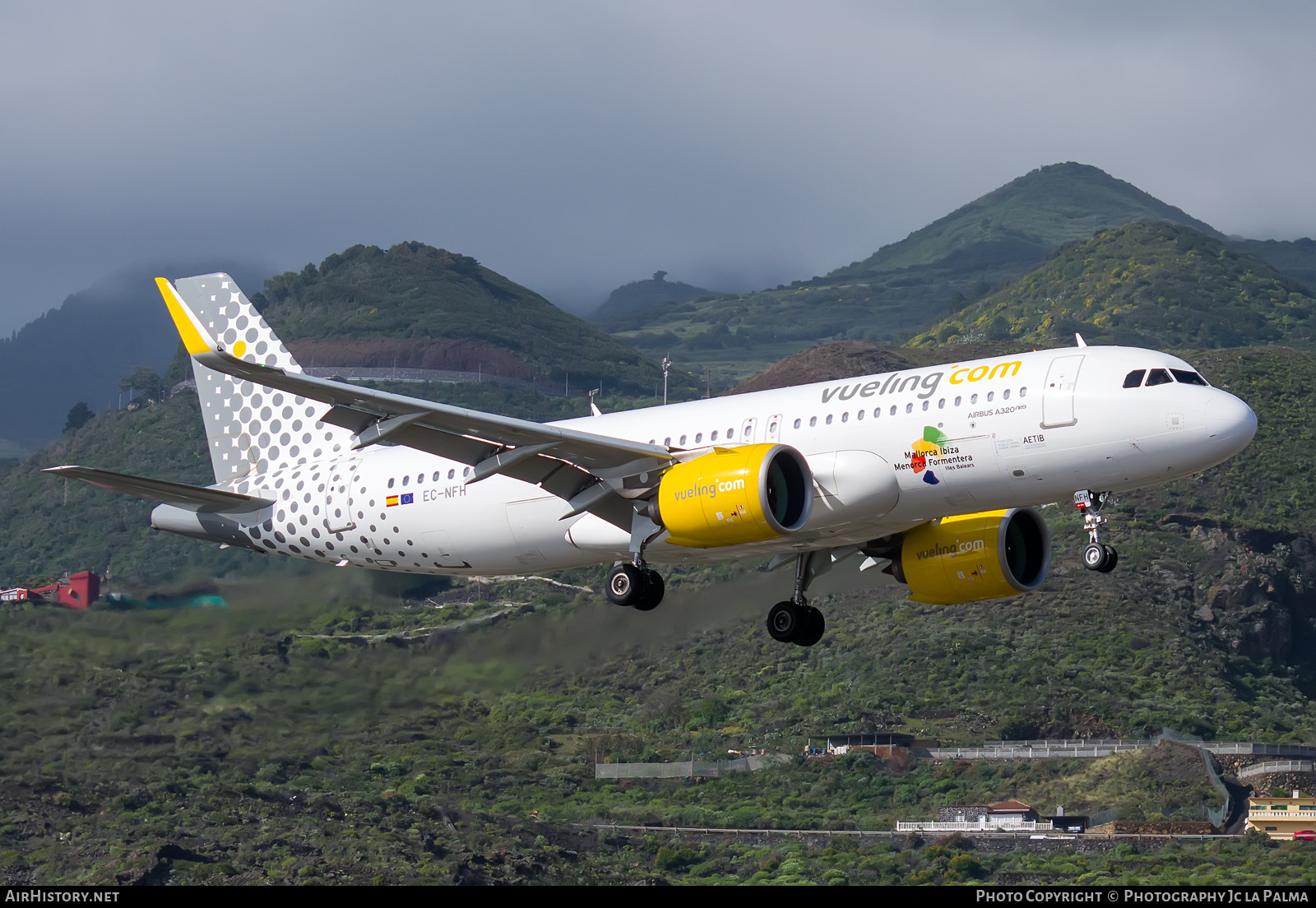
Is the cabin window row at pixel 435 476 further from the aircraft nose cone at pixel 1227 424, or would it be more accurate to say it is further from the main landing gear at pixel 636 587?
the aircraft nose cone at pixel 1227 424

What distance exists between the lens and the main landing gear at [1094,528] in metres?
35.0

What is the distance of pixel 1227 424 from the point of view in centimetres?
3341

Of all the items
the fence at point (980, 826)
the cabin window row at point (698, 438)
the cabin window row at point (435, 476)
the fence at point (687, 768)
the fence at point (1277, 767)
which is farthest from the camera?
the fence at point (1277, 767)

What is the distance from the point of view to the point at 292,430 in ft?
150

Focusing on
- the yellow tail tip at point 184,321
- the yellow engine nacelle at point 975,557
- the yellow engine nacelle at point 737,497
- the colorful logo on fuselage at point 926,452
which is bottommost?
the yellow engine nacelle at point 975,557

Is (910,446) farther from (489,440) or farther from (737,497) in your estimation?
(489,440)

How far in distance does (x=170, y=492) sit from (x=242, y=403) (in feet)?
22.7

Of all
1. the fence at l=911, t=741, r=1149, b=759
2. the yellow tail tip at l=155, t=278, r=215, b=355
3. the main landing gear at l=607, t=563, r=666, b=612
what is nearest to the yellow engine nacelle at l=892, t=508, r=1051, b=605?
the main landing gear at l=607, t=563, r=666, b=612

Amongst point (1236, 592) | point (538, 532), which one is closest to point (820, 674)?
point (1236, 592)

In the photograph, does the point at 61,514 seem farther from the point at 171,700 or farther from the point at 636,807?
the point at 171,700

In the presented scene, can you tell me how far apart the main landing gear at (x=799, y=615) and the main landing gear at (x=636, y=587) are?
178 inches

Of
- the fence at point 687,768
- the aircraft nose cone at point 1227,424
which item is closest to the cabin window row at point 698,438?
the aircraft nose cone at point 1227,424

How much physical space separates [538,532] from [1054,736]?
197 feet

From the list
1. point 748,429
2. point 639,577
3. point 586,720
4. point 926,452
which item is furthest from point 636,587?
point 586,720
